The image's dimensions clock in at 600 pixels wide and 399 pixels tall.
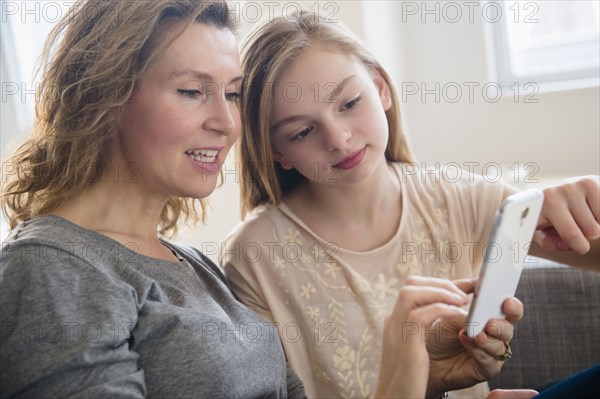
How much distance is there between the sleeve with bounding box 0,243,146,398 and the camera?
898 millimetres

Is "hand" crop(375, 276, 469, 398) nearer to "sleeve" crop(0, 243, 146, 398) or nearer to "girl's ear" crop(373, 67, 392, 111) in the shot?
"sleeve" crop(0, 243, 146, 398)

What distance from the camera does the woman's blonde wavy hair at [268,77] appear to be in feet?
4.53

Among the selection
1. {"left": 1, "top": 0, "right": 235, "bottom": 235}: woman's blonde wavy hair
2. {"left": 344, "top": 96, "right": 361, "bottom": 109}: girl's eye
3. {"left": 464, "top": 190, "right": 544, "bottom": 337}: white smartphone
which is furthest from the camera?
{"left": 344, "top": 96, "right": 361, "bottom": 109}: girl's eye

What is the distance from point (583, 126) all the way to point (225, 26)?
1509 mm

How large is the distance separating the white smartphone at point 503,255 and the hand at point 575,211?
4 centimetres

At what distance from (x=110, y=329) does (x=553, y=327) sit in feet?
3.16

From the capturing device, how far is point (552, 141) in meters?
2.44

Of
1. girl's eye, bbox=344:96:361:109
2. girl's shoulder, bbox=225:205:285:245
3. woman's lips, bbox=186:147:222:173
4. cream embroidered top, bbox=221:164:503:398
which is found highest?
girl's eye, bbox=344:96:361:109

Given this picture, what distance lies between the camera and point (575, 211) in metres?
1.16

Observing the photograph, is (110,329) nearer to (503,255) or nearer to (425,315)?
(425,315)

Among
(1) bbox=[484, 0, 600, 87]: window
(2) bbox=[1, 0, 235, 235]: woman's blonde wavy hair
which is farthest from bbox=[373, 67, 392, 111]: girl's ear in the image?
(1) bbox=[484, 0, 600, 87]: window

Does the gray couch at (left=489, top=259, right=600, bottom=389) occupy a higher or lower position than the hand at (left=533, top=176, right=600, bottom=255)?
lower

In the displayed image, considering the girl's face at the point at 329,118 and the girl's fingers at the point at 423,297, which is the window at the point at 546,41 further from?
the girl's fingers at the point at 423,297

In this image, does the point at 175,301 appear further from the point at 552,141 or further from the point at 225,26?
the point at 552,141
